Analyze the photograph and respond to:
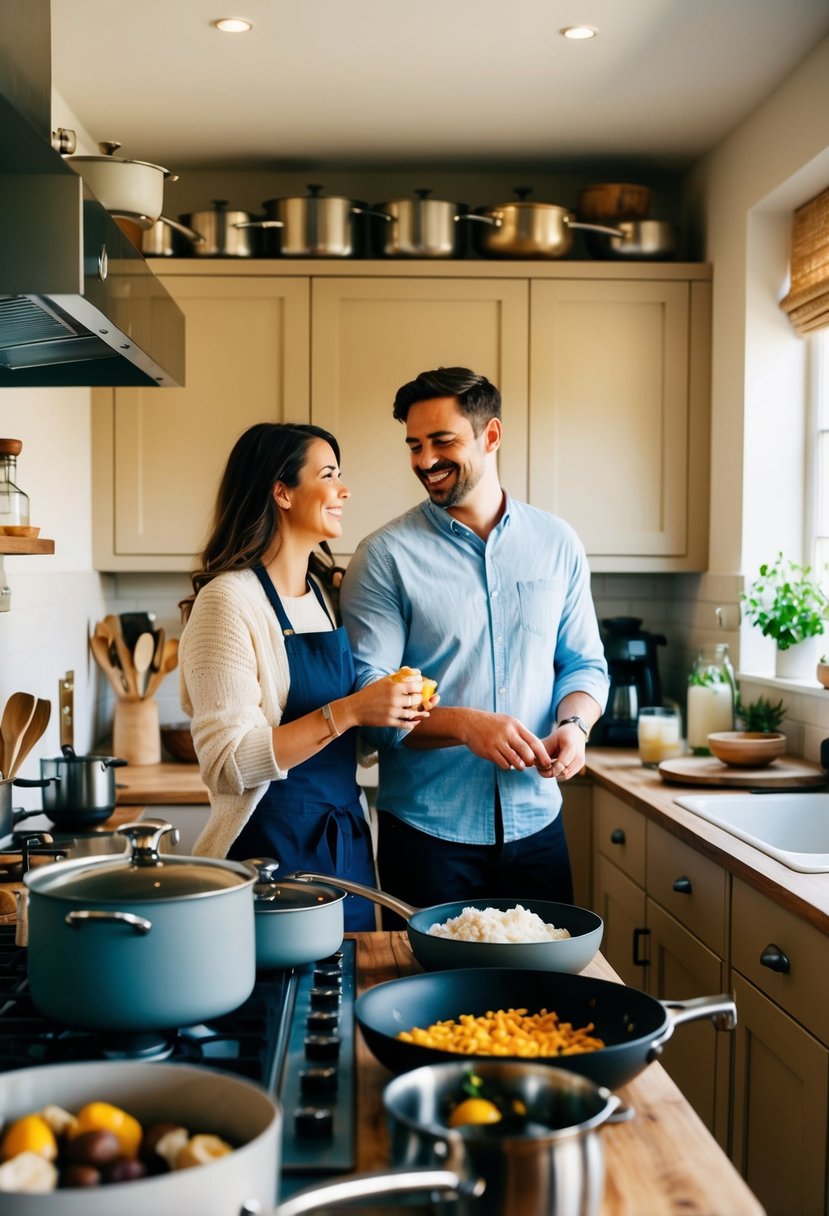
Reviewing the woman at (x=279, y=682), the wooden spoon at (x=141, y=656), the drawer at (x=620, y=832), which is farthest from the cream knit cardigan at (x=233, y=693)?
the wooden spoon at (x=141, y=656)

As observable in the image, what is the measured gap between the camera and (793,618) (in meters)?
3.29

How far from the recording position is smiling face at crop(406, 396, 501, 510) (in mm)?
2584

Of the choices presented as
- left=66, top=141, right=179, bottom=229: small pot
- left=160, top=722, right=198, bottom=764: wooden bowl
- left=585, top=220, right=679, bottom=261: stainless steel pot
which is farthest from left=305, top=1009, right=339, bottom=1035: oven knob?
left=585, top=220, right=679, bottom=261: stainless steel pot

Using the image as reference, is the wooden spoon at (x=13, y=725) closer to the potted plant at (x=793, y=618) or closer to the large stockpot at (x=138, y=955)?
the large stockpot at (x=138, y=955)

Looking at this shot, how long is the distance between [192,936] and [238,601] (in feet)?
3.53

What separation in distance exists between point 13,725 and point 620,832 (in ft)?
5.29

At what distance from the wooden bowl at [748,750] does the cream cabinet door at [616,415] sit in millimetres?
916

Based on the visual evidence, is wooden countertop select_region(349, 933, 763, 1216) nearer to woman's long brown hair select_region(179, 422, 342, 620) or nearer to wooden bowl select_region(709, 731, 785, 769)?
woman's long brown hair select_region(179, 422, 342, 620)

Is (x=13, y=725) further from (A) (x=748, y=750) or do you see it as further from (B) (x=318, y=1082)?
(A) (x=748, y=750)

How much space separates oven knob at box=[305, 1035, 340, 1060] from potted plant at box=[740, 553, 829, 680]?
7.61 feet

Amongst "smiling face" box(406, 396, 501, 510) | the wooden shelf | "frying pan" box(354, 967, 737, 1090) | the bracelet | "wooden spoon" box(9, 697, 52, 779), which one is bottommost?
"frying pan" box(354, 967, 737, 1090)

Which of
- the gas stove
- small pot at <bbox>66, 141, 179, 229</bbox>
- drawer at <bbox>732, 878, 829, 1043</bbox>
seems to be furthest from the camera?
drawer at <bbox>732, 878, 829, 1043</bbox>

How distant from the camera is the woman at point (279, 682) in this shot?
6.77 feet

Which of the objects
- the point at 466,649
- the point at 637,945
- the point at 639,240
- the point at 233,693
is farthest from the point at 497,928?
the point at 639,240
